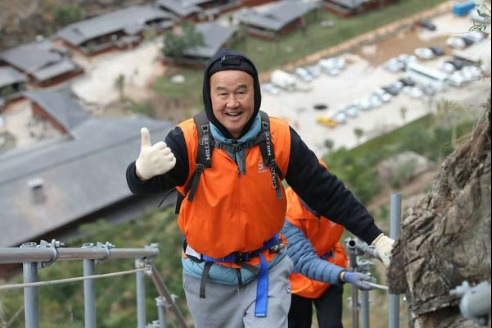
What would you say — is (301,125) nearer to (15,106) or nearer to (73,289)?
(15,106)

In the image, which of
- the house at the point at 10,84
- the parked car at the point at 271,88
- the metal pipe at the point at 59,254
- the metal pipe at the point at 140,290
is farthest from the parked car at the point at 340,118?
the metal pipe at the point at 59,254

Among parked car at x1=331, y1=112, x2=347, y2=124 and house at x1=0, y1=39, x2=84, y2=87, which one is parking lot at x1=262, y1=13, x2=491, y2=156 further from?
house at x1=0, y1=39, x2=84, y2=87

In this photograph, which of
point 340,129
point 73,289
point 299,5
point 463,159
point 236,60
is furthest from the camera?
point 299,5

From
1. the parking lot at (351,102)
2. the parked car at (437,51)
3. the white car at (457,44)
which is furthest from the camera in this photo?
the white car at (457,44)

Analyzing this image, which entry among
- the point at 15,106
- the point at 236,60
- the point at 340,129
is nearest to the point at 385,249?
the point at 236,60

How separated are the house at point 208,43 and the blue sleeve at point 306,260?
23.9 m

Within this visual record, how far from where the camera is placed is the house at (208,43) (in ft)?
92.7

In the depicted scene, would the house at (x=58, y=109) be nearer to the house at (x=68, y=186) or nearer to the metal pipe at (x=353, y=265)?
the house at (x=68, y=186)

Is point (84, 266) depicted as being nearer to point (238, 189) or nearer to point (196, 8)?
point (238, 189)

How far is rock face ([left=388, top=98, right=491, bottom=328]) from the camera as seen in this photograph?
2.10m

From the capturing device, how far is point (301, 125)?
77.2 feet

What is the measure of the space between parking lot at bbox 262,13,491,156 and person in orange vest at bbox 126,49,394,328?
18.3m

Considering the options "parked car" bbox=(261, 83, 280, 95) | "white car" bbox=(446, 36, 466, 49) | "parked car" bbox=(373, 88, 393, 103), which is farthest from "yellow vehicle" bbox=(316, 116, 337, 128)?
"white car" bbox=(446, 36, 466, 49)

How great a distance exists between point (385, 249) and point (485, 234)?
1078 mm
